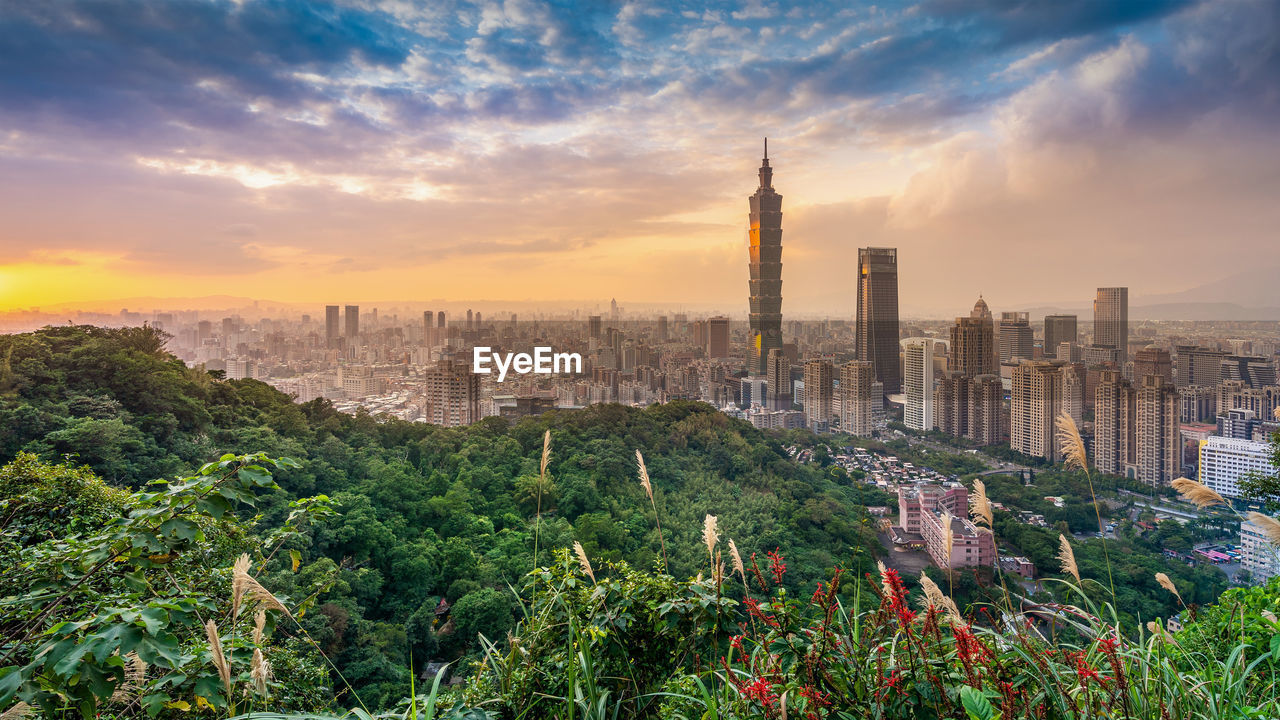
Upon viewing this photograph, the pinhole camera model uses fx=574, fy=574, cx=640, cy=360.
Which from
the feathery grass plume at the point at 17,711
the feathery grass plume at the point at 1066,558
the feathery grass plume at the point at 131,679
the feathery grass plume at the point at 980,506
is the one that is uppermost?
the feathery grass plume at the point at 980,506

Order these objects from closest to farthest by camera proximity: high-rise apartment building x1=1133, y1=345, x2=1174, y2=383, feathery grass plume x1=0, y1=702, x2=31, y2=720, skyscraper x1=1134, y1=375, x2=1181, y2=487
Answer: feathery grass plume x1=0, y1=702, x2=31, y2=720 → skyscraper x1=1134, y1=375, x2=1181, y2=487 → high-rise apartment building x1=1133, y1=345, x2=1174, y2=383

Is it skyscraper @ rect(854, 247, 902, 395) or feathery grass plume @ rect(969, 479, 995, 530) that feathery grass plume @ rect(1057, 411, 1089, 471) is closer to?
feathery grass plume @ rect(969, 479, 995, 530)

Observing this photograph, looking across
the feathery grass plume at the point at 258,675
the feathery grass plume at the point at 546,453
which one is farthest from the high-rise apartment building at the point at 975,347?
the feathery grass plume at the point at 258,675

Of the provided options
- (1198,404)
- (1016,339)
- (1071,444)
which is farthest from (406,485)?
(1016,339)

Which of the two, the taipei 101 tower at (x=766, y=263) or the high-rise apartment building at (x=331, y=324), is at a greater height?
the taipei 101 tower at (x=766, y=263)

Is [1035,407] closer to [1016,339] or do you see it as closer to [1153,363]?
[1153,363]


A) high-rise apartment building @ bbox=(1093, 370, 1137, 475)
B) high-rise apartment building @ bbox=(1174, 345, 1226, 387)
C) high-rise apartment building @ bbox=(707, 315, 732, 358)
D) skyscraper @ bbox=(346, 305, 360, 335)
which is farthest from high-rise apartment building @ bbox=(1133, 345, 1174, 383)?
skyscraper @ bbox=(346, 305, 360, 335)

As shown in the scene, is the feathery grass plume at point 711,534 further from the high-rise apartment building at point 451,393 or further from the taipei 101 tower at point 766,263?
the taipei 101 tower at point 766,263
